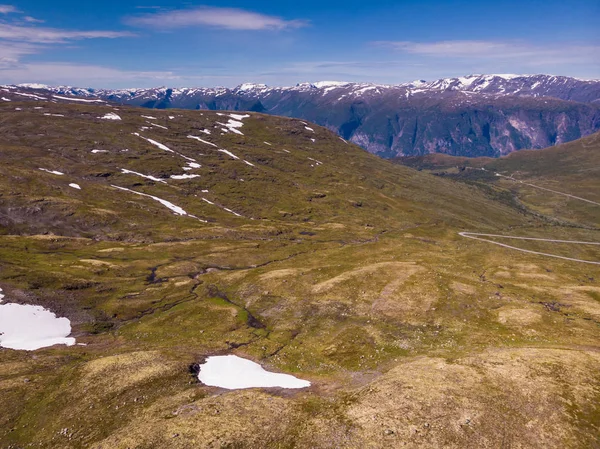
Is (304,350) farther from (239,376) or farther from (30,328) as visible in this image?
(30,328)

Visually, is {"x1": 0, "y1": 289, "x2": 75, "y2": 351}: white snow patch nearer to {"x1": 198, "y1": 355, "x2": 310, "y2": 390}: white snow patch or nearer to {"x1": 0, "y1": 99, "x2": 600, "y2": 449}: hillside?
{"x1": 0, "y1": 99, "x2": 600, "y2": 449}: hillside

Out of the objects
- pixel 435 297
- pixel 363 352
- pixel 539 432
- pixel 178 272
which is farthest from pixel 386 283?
pixel 178 272

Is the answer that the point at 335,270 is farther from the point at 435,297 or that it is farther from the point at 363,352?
the point at 363,352

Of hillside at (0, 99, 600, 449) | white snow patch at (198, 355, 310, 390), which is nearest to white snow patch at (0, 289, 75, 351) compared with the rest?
hillside at (0, 99, 600, 449)

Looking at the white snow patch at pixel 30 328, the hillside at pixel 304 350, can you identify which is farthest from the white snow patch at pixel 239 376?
the white snow patch at pixel 30 328

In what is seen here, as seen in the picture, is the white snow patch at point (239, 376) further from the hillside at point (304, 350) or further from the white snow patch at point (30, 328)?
the white snow patch at point (30, 328)

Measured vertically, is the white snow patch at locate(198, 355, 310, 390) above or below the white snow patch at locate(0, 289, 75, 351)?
above
